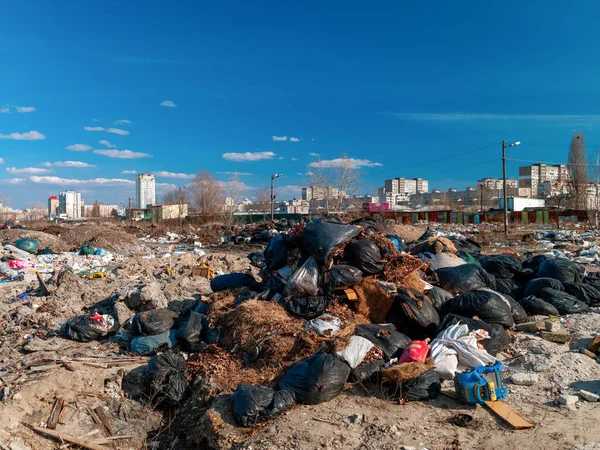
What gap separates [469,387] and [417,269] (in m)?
2.30

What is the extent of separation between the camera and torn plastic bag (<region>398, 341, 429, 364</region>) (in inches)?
158

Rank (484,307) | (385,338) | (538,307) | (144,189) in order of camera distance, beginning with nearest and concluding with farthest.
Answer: (385,338) < (484,307) < (538,307) < (144,189)

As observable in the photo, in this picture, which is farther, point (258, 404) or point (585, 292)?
point (585, 292)

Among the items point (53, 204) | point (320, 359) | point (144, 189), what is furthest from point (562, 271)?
point (53, 204)

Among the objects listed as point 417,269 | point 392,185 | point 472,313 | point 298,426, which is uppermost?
point 392,185

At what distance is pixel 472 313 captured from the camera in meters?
4.92

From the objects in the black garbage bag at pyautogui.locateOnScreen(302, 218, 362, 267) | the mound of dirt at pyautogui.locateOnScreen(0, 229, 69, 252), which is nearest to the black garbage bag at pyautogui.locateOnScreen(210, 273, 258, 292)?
the black garbage bag at pyautogui.locateOnScreen(302, 218, 362, 267)

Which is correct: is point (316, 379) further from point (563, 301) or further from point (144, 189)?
point (144, 189)

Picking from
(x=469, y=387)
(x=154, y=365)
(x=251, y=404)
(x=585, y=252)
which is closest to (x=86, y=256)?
(x=154, y=365)

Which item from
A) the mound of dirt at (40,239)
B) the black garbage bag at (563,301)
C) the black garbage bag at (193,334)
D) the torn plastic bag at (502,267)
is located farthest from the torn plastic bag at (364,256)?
the mound of dirt at (40,239)

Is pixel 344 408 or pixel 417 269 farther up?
pixel 417 269

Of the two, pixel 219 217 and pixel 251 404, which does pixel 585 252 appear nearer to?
pixel 251 404

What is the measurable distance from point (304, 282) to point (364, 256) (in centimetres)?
81

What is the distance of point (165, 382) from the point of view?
4.20m
